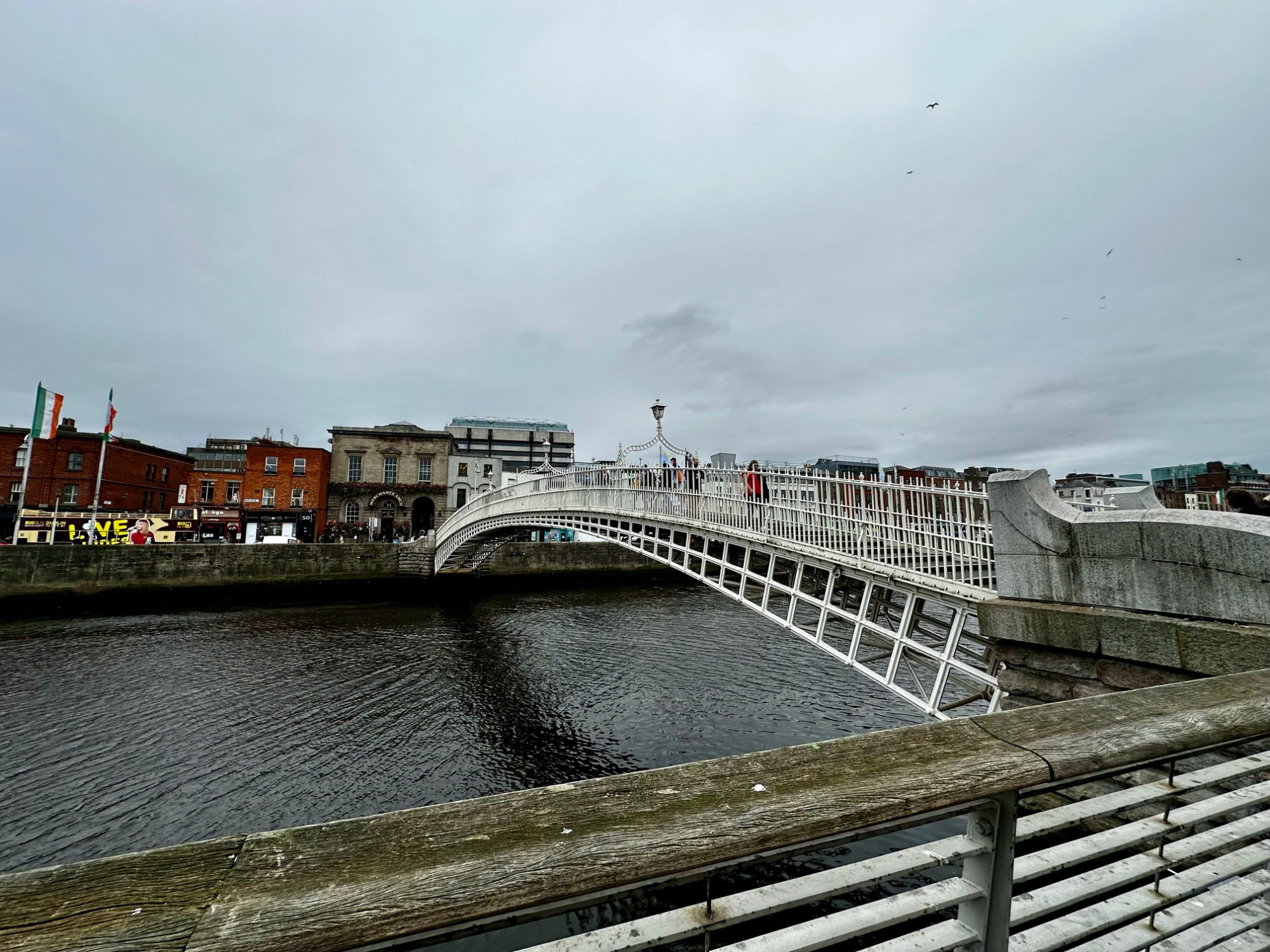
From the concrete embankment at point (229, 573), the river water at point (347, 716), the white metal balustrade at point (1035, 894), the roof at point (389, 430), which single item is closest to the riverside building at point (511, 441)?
the roof at point (389, 430)

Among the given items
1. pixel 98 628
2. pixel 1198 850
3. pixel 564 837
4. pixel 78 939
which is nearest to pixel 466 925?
pixel 564 837

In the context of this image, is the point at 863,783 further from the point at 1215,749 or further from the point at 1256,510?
the point at 1256,510

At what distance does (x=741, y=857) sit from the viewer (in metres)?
1.10

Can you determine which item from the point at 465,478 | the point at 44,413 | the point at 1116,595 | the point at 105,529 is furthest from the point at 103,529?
the point at 1116,595

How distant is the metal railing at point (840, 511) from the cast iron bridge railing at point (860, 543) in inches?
0.7

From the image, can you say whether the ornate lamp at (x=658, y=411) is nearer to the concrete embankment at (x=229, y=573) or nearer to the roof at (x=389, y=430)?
the concrete embankment at (x=229, y=573)

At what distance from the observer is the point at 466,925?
99 cm

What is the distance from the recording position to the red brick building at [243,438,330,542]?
39344 millimetres

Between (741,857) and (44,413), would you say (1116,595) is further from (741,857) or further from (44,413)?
(44,413)

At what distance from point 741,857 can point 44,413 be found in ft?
138

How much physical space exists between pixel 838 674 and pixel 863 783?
13.4 m

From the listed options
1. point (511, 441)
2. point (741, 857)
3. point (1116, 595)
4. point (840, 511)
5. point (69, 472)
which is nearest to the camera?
point (741, 857)

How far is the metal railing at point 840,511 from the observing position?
6.22 m

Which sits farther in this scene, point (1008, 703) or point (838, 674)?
point (838, 674)
